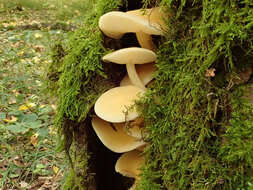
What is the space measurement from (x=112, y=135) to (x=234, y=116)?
844 millimetres

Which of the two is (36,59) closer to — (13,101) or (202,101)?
(13,101)

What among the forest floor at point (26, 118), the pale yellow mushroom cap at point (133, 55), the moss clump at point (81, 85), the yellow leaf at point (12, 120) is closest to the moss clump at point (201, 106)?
the pale yellow mushroom cap at point (133, 55)

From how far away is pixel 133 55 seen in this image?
64.2 inches

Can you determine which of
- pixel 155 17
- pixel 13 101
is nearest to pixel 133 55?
Result: pixel 155 17

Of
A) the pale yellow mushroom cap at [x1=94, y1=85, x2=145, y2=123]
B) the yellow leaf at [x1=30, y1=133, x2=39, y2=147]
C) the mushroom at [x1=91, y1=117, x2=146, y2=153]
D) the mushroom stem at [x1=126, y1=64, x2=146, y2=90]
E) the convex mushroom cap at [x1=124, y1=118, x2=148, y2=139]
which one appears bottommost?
the yellow leaf at [x1=30, y1=133, x2=39, y2=147]

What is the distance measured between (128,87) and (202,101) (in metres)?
0.50

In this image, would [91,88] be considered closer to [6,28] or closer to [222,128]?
[222,128]

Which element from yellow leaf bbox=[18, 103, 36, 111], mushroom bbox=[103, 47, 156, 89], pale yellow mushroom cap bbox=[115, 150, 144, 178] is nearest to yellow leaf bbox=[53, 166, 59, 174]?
yellow leaf bbox=[18, 103, 36, 111]

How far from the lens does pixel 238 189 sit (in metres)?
1.29

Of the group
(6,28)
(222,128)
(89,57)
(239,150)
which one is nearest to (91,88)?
(89,57)

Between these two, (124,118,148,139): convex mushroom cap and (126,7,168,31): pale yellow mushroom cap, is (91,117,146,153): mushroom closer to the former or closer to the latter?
(124,118,148,139): convex mushroom cap

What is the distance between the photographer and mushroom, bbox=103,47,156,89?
62.9 inches

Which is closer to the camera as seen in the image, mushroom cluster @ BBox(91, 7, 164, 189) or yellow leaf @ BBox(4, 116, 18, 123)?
mushroom cluster @ BBox(91, 7, 164, 189)

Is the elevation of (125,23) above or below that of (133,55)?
above
